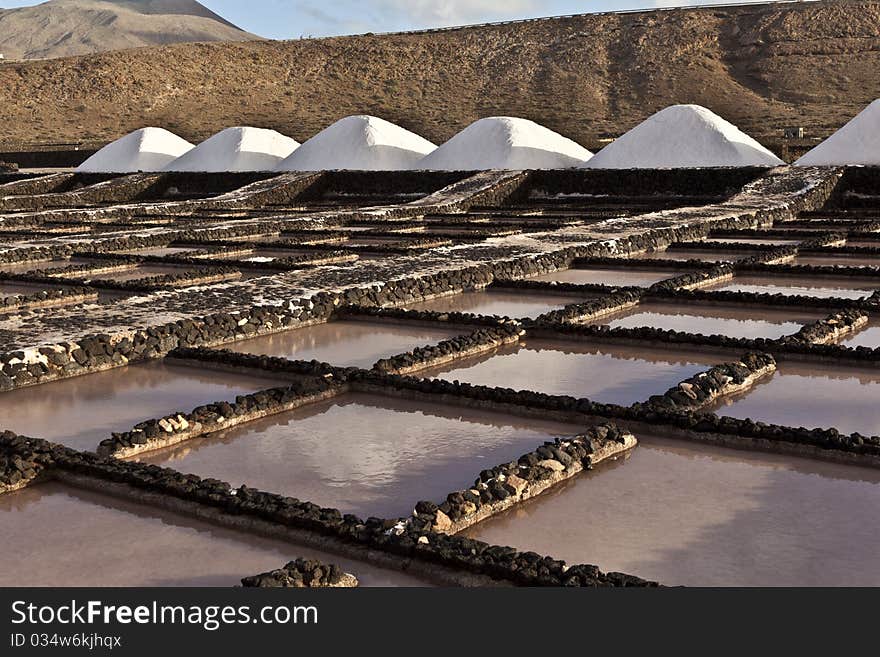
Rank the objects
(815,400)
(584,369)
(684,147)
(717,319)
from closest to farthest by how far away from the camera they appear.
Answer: (815,400) < (584,369) < (717,319) < (684,147)

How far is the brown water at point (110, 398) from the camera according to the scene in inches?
175

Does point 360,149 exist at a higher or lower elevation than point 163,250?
higher

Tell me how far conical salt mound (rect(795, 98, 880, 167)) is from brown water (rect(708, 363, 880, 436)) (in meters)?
12.9

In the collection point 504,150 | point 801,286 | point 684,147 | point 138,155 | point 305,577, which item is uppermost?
point 684,147

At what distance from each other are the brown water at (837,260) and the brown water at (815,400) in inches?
177

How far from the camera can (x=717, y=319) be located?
6742mm

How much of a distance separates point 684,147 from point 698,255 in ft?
A: 31.0

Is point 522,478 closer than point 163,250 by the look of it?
Yes

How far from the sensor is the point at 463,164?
20.3 metres

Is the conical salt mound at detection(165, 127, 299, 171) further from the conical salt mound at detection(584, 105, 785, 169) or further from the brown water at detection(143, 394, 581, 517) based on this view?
the brown water at detection(143, 394, 581, 517)

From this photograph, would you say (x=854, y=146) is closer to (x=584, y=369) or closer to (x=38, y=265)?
(x=38, y=265)

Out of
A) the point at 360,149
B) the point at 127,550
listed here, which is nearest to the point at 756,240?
the point at 127,550

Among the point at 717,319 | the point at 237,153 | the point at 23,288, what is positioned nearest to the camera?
the point at 717,319

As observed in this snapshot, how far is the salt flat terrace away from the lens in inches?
120
